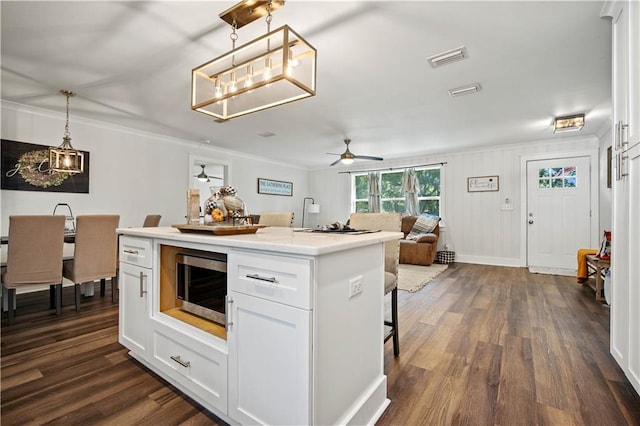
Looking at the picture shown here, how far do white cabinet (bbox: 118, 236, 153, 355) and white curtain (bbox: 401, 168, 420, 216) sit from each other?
582cm

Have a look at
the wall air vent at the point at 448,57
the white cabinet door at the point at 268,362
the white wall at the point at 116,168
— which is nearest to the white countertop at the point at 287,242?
the white cabinet door at the point at 268,362

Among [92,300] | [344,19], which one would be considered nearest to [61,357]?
[92,300]

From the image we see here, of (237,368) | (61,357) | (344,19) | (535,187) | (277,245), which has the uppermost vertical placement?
(344,19)

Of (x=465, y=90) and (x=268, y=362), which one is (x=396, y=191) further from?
(x=268, y=362)

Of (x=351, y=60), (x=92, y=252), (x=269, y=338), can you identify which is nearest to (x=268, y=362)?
(x=269, y=338)

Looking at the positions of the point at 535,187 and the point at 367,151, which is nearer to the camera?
the point at 535,187

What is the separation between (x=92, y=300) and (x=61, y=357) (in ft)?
4.92

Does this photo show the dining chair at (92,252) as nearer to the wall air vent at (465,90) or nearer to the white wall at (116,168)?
the white wall at (116,168)

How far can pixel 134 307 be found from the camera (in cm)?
191

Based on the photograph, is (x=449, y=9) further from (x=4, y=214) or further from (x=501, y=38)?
(x=4, y=214)

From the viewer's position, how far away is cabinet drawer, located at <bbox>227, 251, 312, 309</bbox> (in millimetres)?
1082

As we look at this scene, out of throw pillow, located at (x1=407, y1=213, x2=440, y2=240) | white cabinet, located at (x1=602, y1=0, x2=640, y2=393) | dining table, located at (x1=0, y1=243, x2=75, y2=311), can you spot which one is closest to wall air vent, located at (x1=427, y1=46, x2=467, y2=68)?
white cabinet, located at (x1=602, y1=0, x2=640, y2=393)

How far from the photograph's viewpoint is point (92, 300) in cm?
331

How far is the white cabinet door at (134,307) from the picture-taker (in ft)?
5.96
